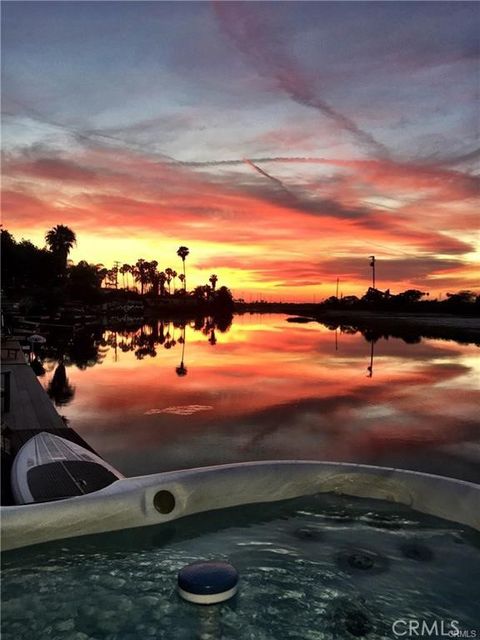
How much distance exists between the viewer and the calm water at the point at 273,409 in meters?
12.0

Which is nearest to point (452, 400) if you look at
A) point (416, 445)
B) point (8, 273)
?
point (416, 445)

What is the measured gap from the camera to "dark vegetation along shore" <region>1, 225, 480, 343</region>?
71.2m

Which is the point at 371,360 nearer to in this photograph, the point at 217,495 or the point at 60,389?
the point at 60,389

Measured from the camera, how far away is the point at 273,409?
56.3 feet

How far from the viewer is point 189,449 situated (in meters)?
12.1

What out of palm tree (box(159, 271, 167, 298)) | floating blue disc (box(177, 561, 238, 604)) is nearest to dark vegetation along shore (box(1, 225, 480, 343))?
palm tree (box(159, 271, 167, 298))

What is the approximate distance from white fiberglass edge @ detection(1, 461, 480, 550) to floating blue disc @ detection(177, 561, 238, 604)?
1842mm

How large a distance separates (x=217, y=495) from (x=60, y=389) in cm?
1426

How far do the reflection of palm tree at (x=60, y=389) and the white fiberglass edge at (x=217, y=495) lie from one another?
10.9 m

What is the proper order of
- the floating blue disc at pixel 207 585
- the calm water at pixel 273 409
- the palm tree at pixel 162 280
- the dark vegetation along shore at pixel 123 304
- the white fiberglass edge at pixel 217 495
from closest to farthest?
the floating blue disc at pixel 207 585 < the white fiberglass edge at pixel 217 495 < the calm water at pixel 273 409 < the dark vegetation along shore at pixel 123 304 < the palm tree at pixel 162 280

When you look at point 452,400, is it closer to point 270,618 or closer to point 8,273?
point 270,618

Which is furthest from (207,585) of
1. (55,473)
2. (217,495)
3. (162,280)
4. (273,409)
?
(162,280)

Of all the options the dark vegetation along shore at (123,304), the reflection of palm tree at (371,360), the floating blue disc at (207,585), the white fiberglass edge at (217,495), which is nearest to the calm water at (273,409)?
the reflection of palm tree at (371,360)

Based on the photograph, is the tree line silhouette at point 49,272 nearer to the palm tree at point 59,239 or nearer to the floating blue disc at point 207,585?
the palm tree at point 59,239
